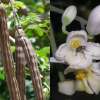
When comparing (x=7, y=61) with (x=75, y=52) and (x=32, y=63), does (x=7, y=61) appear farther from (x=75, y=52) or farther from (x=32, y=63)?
(x=75, y=52)

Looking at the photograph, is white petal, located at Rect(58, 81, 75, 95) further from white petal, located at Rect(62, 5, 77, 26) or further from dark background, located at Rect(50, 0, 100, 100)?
white petal, located at Rect(62, 5, 77, 26)

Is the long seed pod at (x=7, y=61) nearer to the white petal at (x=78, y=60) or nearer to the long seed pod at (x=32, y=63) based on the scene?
the long seed pod at (x=32, y=63)

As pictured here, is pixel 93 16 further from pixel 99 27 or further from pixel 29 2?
pixel 29 2

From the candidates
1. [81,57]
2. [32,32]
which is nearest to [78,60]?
[81,57]

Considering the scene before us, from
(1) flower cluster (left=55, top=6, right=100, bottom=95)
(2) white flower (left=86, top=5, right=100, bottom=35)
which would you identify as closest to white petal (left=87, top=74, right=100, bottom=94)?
(1) flower cluster (left=55, top=6, right=100, bottom=95)

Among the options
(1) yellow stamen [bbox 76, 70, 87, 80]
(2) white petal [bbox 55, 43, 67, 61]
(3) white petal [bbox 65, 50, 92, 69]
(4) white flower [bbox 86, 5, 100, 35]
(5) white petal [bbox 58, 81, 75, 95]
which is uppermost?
(4) white flower [bbox 86, 5, 100, 35]

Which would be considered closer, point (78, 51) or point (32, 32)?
point (78, 51)

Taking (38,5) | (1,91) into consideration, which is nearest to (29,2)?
(38,5)
